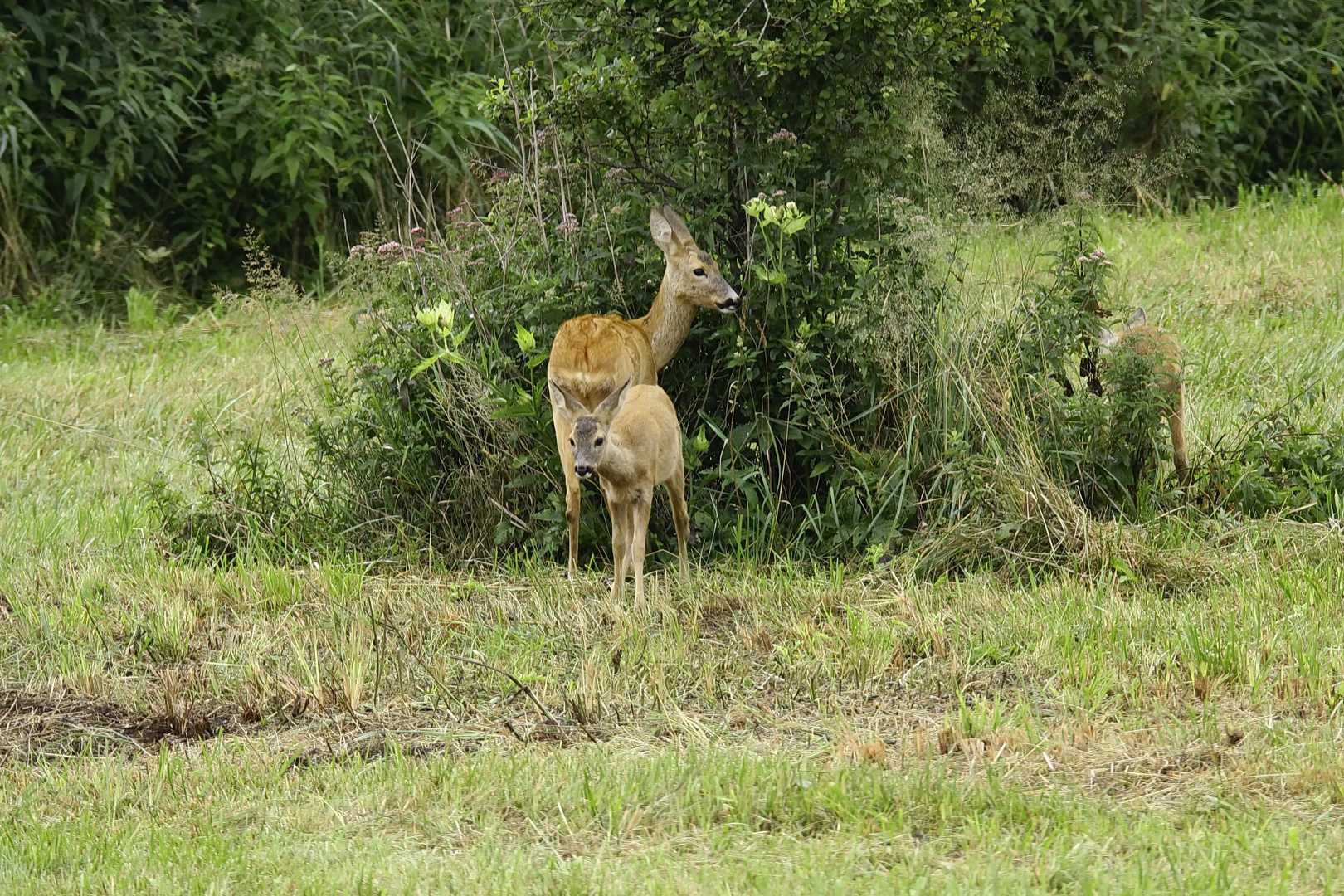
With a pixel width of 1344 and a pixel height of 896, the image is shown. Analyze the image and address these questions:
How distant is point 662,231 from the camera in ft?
22.5

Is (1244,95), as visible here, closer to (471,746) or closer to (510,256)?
(510,256)

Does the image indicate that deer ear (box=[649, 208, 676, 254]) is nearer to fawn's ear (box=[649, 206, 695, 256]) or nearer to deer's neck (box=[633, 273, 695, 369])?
fawn's ear (box=[649, 206, 695, 256])

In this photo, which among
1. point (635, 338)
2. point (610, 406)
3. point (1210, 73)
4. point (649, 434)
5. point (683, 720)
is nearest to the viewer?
point (683, 720)

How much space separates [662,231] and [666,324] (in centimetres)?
37

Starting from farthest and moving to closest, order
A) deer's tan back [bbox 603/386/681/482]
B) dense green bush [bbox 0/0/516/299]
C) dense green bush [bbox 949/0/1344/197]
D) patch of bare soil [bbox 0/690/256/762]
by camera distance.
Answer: dense green bush [bbox 949/0/1344/197], dense green bush [bbox 0/0/516/299], deer's tan back [bbox 603/386/681/482], patch of bare soil [bbox 0/690/256/762]

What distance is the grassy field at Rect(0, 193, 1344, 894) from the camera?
406cm

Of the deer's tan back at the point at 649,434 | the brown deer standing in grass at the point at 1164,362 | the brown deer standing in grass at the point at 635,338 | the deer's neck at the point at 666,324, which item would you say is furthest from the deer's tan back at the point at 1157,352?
the deer's tan back at the point at 649,434

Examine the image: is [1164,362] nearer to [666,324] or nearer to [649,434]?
[666,324]

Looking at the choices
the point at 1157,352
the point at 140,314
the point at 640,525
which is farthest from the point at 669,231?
the point at 140,314

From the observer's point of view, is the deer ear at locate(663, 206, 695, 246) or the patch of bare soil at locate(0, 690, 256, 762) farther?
the deer ear at locate(663, 206, 695, 246)

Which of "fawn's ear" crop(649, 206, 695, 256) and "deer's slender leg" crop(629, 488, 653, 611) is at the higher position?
"fawn's ear" crop(649, 206, 695, 256)

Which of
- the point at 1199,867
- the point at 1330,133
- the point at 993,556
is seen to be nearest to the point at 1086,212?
the point at 993,556

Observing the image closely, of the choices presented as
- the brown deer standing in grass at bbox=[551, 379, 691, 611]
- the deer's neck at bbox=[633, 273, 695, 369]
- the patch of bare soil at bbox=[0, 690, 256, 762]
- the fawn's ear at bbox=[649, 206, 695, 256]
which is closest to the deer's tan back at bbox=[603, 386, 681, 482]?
the brown deer standing in grass at bbox=[551, 379, 691, 611]

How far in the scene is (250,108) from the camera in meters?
12.0
